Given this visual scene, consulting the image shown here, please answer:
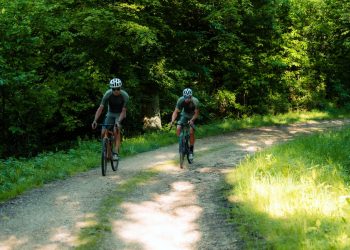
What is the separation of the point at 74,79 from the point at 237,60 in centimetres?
1023

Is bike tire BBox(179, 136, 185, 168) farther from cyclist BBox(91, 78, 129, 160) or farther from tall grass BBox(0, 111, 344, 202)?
tall grass BBox(0, 111, 344, 202)

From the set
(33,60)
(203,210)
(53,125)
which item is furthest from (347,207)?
(53,125)

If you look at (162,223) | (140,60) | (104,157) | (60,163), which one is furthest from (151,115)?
(162,223)

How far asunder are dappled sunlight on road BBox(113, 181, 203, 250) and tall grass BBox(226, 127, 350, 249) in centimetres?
82

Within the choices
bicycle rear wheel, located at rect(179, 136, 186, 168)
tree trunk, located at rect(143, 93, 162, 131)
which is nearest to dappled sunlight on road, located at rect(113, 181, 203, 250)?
bicycle rear wheel, located at rect(179, 136, 186, 168)

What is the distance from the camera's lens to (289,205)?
7.03 m

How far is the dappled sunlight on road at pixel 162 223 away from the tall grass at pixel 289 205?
32.5 inches

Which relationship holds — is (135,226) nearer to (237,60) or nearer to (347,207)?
(347,207)

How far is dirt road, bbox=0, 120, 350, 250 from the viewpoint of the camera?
6371 millimetres

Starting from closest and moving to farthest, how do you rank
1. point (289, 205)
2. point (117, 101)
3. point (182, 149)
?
point (289, 205) → point (117, 101) → point (182, 149)

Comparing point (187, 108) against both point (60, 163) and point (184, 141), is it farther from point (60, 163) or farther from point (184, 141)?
point (60, 163)

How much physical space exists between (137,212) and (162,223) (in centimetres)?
76

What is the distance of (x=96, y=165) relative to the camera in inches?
490

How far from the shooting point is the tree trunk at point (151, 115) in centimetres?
1928
